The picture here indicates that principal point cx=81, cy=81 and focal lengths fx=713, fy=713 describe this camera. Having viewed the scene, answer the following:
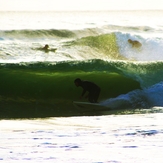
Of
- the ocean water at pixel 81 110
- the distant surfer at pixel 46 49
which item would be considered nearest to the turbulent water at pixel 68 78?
the ocean water at pixel 81 110

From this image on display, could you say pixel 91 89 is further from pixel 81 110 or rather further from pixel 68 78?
pixel 68 78

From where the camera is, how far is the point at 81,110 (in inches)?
656

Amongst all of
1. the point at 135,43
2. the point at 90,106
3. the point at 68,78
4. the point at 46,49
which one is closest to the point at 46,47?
the point at 46,49

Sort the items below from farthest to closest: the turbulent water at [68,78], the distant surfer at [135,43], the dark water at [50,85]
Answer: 1. the distant surfer at [135,43]
2. the turbulent water at [68,78]
3. the dark water at [50,85]

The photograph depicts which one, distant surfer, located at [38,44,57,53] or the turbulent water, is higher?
distant surfer, located at [38,44,57,53]

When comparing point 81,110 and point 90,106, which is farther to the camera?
point 81,110

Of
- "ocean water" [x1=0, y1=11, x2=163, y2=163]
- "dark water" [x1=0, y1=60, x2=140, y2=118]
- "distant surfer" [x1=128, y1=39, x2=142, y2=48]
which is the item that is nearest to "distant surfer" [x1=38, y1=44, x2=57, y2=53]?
"ocean water" [x1=0, y1=11, x2=163, y2=163]

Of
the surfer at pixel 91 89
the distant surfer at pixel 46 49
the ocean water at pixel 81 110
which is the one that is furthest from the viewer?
the distant surfer at pixel 46 49

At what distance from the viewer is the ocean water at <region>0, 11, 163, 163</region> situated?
10953mm

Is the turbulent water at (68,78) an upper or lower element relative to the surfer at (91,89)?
upper

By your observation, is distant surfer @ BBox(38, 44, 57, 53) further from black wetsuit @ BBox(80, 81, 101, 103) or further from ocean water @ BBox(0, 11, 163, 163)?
black wetsuit @ BBox(80, 81, 101, 103)

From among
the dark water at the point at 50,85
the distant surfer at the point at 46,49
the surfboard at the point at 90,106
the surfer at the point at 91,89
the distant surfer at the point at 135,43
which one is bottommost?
the surfboard at the point at 90,106

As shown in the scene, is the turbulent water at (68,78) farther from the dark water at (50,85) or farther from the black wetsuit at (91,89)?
the black wetsuit at (91,89)

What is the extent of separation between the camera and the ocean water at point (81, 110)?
1095cm
